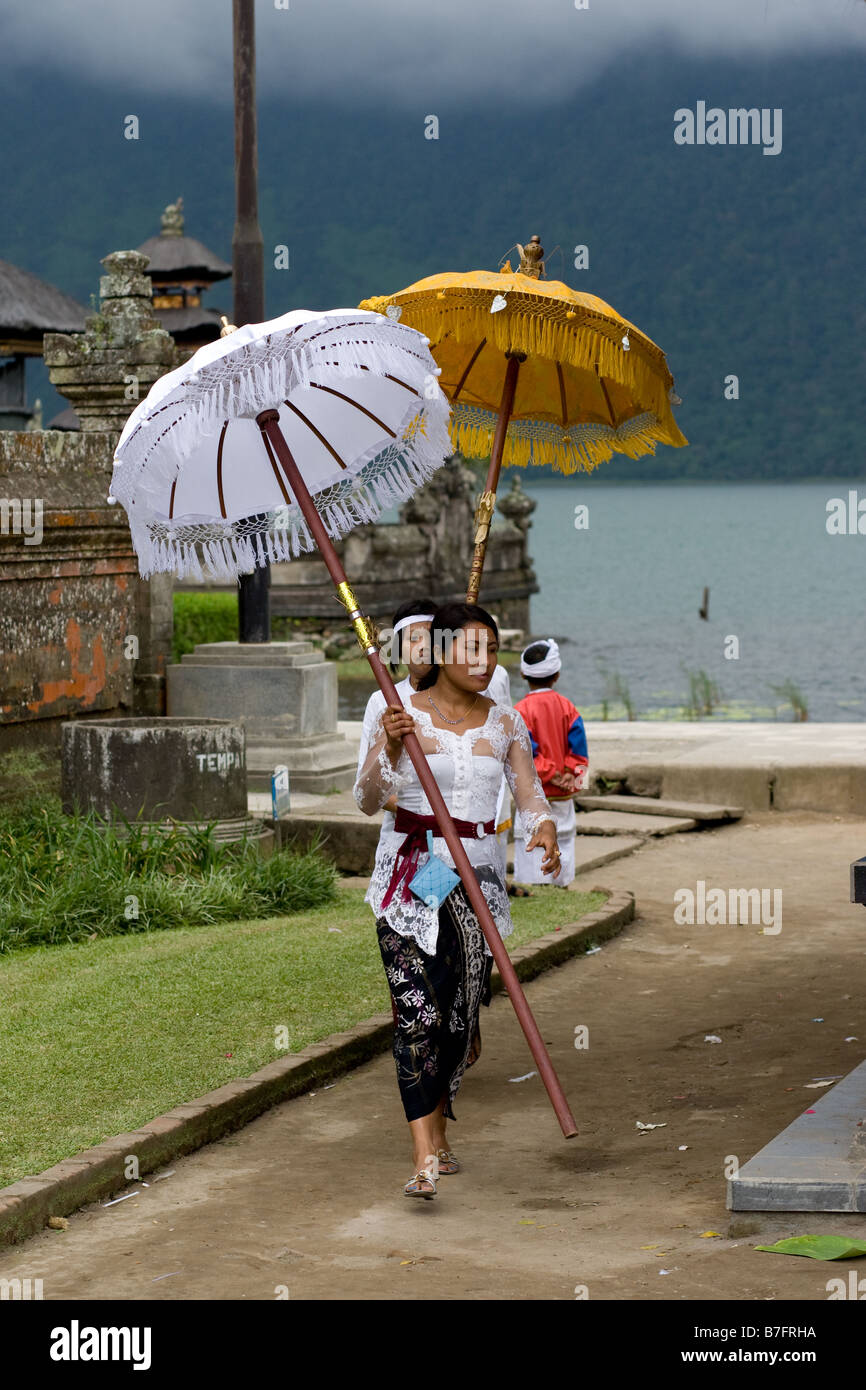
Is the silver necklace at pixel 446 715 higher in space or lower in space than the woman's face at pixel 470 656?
lower

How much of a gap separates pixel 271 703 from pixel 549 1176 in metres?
7.40

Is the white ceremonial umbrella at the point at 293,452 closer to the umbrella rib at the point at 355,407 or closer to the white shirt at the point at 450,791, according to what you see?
the umbrella rib at the point at 355,407

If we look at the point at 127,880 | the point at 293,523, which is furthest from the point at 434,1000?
the point at 127,880

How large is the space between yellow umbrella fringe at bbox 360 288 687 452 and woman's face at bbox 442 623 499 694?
158 centimetres

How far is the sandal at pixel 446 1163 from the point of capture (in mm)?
5688

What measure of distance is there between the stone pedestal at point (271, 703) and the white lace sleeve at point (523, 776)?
6.77 metres

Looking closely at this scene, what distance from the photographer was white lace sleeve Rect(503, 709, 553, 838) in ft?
18.7

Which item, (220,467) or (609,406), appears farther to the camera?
(609,406)

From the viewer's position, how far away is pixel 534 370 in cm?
782

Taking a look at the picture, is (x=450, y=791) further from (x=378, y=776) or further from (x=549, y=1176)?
(x=549, y=1176)

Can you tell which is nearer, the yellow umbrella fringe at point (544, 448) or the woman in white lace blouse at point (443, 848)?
the woman in white lace blouse at point (443, 848)

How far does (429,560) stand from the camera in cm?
4719

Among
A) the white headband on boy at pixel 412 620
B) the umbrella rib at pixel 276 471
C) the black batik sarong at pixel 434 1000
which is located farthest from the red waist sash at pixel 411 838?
the umbrella rib at pixel 276 471

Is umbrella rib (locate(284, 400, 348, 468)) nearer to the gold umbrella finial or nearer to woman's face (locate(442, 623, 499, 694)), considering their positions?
the gold umbrella finial
